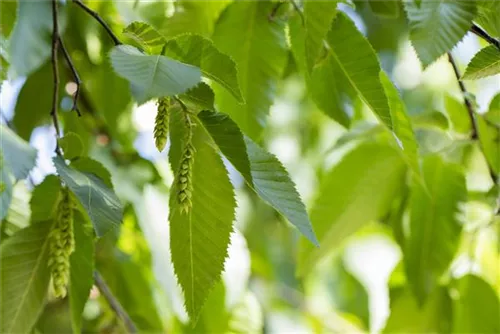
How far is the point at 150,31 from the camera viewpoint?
0.48 meters

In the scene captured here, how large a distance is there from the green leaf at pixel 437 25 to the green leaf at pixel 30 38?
0.41 metres

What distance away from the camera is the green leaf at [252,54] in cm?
70

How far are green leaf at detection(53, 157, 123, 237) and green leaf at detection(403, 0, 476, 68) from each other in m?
0.23

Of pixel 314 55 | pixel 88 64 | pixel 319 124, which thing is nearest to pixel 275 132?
pixel 319 124

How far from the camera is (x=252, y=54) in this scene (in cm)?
71

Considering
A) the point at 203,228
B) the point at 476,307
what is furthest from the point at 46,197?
the point at 476,307

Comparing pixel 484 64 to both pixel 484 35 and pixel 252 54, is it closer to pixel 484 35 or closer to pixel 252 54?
pixel 484 35

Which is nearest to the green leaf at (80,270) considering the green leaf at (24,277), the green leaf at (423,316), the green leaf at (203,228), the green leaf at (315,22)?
the green leaf at (24,277)

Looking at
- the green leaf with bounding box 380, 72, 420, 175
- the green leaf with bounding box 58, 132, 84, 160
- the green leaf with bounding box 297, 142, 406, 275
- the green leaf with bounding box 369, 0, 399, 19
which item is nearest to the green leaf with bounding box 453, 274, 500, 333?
the green leaf with bounding box 297, 142, 406, 275

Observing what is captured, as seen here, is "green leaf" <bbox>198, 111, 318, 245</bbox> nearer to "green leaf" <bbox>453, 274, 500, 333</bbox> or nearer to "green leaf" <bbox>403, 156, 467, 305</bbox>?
"green leaf" <bbox>403, 156, 467, 305</bbox>

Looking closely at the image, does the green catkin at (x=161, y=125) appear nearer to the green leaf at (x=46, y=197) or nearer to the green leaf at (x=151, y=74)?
the green leaf at (x=151, y=74)

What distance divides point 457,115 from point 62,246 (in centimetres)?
50

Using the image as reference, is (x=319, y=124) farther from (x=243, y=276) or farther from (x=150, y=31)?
(x=150, y=31)

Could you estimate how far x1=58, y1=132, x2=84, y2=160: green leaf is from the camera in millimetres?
599
